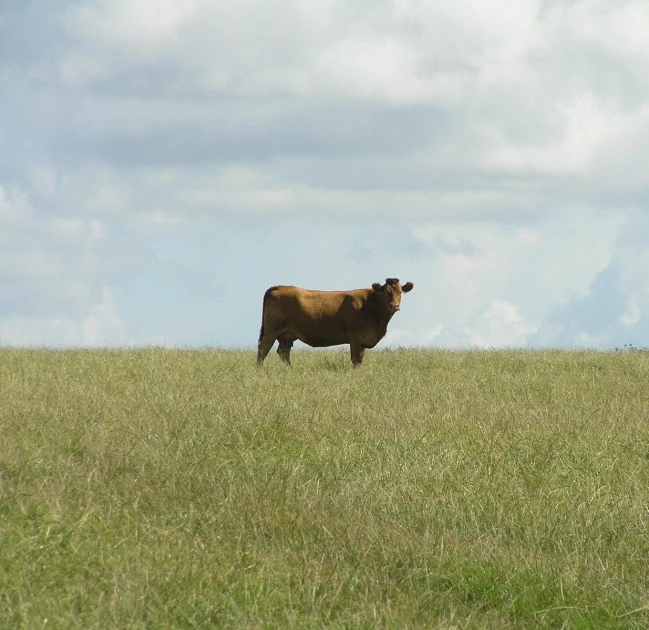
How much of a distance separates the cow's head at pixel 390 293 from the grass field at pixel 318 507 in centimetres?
446

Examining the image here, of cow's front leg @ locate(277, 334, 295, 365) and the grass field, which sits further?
cow's front leg @ locate(277, 334, 295, 365)

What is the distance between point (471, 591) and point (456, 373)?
30.2 ft

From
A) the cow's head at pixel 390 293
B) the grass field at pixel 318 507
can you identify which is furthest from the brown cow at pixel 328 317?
the grass field at pixel 318 507

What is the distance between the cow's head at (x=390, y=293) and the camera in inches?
636

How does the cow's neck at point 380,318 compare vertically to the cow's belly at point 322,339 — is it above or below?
above

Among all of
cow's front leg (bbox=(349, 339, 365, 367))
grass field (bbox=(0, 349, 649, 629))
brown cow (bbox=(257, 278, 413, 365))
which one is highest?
brown cow (bbox=(257, 278, 413, 365))

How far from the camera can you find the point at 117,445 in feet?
25.6

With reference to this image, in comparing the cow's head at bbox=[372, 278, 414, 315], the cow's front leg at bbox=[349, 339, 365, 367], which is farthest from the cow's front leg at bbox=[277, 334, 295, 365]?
the cow's head at bbox=[372, 278, 414, 315]

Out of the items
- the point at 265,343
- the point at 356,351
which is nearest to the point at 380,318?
the point at 356,351

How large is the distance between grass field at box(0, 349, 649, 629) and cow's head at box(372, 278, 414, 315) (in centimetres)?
446

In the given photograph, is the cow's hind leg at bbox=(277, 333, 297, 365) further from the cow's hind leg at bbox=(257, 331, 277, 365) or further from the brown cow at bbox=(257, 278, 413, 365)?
the cow's hind leg at bbox=(257, 331, 277, 365)

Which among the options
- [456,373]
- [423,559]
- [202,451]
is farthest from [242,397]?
[423,559]

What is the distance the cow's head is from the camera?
16156 mm

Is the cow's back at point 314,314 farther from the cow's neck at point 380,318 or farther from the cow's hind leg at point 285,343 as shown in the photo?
the cow's neck at point 380,318
